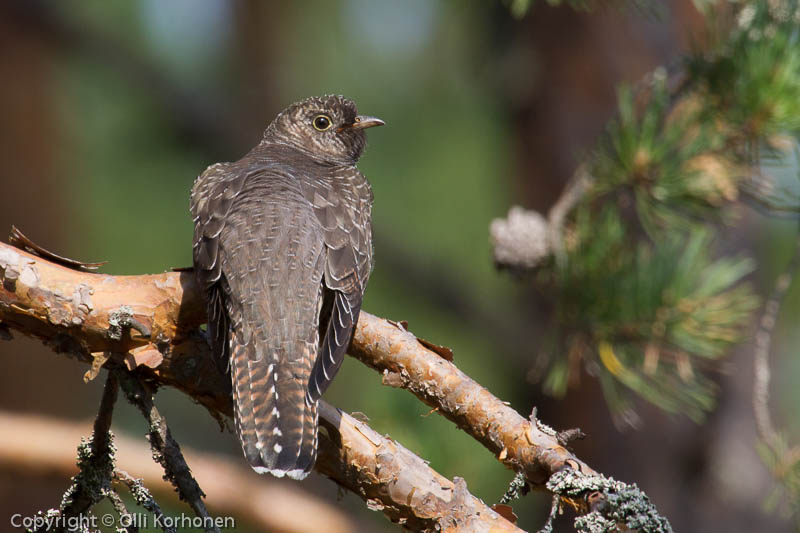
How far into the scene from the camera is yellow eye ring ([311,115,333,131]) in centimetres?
445

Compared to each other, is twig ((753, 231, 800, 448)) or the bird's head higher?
the bird's head

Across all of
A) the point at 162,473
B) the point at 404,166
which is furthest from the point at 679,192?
the point at 404,166

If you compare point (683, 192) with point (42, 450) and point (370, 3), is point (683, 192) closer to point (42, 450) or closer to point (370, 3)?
point (42, 450)

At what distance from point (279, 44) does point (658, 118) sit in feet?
18.3

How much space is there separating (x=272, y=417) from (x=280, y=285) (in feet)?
1.84

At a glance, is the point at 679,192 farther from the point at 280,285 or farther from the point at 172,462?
the point at 172,462

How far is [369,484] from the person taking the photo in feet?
7.67

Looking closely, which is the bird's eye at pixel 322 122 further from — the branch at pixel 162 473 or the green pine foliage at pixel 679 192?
the branch at pixel 162 473

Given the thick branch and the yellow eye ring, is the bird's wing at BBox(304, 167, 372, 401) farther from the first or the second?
the yellow eye ring

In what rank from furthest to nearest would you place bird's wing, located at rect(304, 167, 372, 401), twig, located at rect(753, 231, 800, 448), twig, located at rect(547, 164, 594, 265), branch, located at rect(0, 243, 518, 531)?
twig, located at rect(547, 164, 594, 265)
twig, located at rect(753, 231, 800, 448)
bird's wing, located at rect(304, 167, 372, 401)
branch, located at rect(0, 243, 518, 531)

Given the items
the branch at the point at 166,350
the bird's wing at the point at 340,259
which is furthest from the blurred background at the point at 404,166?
the branch at the point at 166,350

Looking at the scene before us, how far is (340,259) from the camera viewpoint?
10.2ft

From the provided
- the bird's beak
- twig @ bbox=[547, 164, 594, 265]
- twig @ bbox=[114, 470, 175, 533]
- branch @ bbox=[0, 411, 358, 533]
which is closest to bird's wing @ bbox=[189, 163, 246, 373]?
twig @ bbox=[114, 470, 175, 533]

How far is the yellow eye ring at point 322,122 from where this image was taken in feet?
14.6
